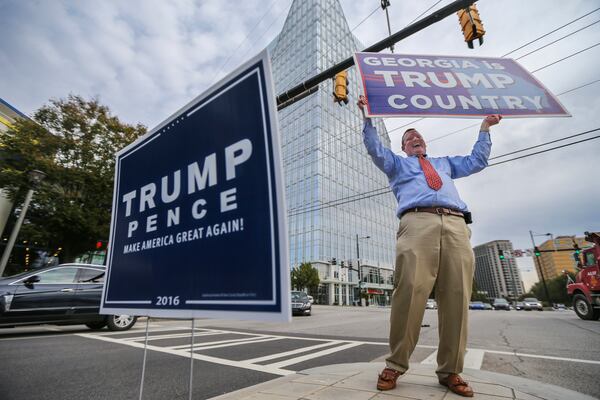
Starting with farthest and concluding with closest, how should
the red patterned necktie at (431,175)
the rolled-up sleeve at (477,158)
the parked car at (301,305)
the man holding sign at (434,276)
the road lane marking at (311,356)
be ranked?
the parked car at (301,305), the road lane marking at (311,356), the rolled-up sleeve at (477,158), the red patterned necktie at (431,175), the man holding sign at (434,276)

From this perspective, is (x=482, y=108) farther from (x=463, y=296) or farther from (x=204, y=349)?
(x=204, y=349)

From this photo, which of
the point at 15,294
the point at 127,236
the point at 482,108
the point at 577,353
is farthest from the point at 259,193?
the point at 15,294

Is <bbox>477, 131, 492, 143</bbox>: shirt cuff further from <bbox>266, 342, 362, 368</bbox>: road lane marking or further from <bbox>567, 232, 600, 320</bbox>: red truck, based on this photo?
<bbox>567, 232, 600, 320</bbox>: red truck

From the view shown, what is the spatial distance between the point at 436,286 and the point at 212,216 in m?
1.82

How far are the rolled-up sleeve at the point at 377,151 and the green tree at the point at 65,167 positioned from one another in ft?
51.0

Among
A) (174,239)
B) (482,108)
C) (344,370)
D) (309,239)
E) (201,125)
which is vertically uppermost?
(309,239)

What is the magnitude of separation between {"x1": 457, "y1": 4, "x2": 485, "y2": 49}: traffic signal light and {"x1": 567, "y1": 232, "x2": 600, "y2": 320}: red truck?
7.68m

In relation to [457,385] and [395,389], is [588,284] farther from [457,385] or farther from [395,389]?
[395,389]

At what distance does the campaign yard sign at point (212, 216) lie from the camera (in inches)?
41.5

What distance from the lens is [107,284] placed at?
1.83 m

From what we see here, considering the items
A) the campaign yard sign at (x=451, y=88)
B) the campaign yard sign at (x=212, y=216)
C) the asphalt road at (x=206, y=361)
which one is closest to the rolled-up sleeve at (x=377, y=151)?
the campaign yard sign at (x=451, y=88)

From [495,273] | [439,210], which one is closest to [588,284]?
[439,210]

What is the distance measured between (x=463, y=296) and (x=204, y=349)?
3.95m

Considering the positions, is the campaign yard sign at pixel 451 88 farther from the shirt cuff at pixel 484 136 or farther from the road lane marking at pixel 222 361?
the road lane marking at pixel 222 361
